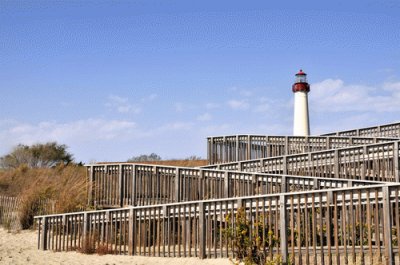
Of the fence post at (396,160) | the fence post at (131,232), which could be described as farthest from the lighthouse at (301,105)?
the fence post at (131,232)

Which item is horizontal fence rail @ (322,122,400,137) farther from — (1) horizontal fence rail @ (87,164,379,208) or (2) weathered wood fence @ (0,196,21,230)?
(2) weathered wood fence @ (0,196,21,230)

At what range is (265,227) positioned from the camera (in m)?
8.52

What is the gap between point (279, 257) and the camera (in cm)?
779

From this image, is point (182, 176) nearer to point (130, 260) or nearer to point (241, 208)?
point (130, 260)

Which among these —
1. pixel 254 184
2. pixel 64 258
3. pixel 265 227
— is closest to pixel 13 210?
pixel 64 258

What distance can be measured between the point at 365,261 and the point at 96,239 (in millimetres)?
6372

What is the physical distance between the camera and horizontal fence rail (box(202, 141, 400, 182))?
13344 mm

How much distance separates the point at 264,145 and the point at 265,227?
10594 mm

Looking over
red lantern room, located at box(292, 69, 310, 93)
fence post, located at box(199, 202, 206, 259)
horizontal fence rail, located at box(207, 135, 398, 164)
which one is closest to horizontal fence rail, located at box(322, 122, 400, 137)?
horizontal fence rail, located at box(207, 135, 398, 164)

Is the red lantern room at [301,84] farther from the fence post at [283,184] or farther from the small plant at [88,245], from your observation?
the small plant at [88,245]

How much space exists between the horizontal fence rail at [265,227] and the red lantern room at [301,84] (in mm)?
17058

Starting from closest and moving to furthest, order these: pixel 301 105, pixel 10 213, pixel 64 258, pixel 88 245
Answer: pixel 64 258
pixel 88 245
pixel 10 213
pixel 301 105

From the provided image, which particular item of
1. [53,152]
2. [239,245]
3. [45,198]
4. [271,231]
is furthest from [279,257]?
[53,152]

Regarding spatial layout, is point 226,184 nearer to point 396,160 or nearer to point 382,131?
point 396,160
